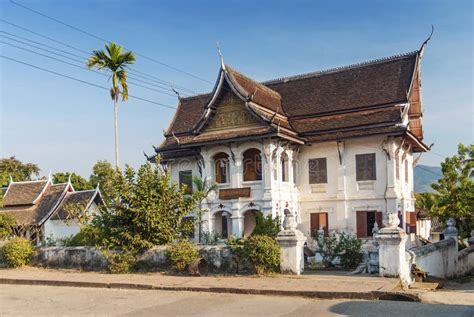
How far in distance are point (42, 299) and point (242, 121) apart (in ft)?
48.4

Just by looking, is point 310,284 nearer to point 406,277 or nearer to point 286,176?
point 406,277

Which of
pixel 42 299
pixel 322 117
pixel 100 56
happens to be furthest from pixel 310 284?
pixel 100 56

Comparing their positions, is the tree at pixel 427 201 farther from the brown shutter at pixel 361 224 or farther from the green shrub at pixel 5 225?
the green shrub at pixel 5 225

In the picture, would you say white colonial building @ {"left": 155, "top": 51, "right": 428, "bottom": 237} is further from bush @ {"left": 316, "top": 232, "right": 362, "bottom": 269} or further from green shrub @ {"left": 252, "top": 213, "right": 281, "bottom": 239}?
bush @ {"left": 316, "top": 232, "right": 362, "bottom": 269}

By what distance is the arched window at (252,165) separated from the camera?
2512 centimetres

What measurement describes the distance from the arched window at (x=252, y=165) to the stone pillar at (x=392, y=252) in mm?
12382

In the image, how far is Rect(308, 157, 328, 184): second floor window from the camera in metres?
25.6

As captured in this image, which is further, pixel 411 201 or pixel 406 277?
pixel 411 201

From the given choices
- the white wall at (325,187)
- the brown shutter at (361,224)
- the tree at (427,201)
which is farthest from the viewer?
the tree at (427,201)

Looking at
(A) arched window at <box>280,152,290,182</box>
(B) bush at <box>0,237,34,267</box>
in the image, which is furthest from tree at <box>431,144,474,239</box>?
(B) bush at <box>0,237,34,267</box>

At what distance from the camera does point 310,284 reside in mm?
12062

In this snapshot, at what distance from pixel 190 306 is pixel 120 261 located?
5915 mm

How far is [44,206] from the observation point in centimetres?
3372

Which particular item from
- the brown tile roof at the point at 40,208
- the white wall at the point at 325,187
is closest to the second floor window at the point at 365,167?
the white wall at the point at 325,187
